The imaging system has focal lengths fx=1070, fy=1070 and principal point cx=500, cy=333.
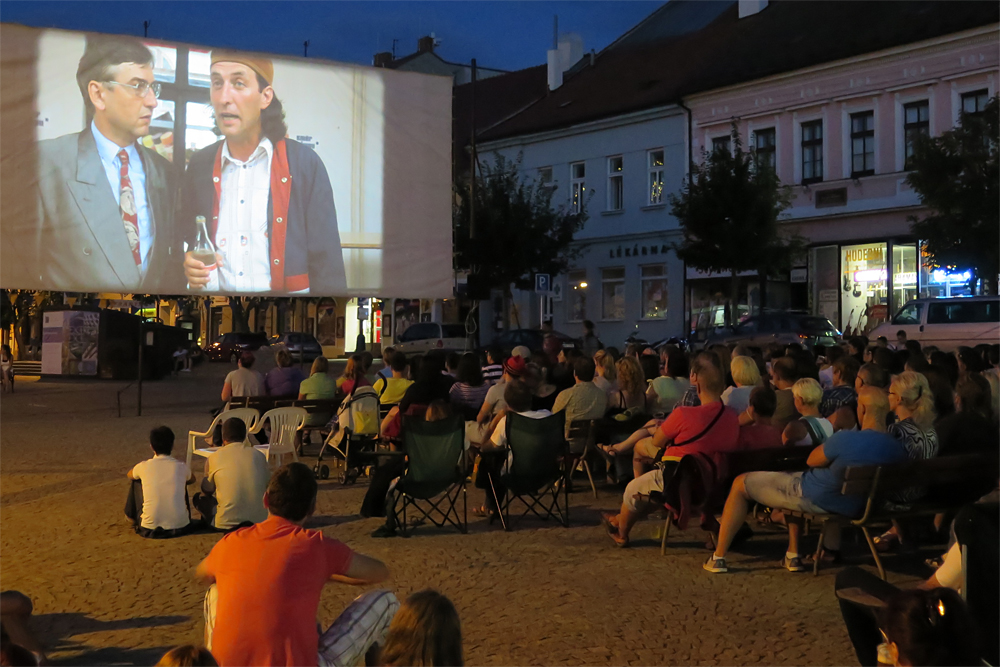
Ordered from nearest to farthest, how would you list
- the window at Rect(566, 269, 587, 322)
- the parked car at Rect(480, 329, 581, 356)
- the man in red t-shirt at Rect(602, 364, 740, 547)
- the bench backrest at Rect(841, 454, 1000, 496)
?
the bench backrest at Rect(841, 454, 1000, 496) → the man in red t-shirt at Rect(602, 364, 740, 547) → the parked car at Rect(480, 329, 581, 356) → the window at Rect(566, 269, 587, 322)

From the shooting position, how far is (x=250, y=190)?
42.6 feet

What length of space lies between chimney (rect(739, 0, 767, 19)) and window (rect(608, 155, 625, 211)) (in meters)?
6.51

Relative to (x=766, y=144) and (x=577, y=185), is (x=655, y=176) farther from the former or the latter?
(x=766, y=144)

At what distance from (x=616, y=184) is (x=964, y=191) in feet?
53.7

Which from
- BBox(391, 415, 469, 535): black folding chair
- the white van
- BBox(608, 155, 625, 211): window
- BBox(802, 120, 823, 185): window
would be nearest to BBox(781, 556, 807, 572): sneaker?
BBox(391, 415, 469, 535): black folding chair

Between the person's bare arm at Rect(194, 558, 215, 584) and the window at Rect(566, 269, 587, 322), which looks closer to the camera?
the person's bare arm at Rect(194, 558, 215, 584)

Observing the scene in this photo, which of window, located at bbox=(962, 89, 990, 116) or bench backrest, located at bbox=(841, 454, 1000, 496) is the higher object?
window, located at bbox=(962, 89, 990, 116)

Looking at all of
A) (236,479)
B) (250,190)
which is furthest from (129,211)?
(236,479)

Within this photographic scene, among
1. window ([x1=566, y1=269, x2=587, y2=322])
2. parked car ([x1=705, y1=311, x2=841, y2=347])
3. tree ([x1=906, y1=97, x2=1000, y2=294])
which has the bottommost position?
parked car ([x1=705, y1=311, x2=841, y2=347])

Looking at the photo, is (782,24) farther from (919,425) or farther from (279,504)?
(279,504)

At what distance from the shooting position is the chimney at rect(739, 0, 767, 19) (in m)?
36.9

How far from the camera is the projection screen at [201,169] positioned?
12.2 metres

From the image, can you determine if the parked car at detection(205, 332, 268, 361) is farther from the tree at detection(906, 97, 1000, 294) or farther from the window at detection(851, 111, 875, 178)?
the tree at detection(906, 97, 1000, 294)

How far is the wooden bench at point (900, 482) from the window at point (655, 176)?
99.8ft
